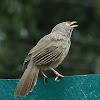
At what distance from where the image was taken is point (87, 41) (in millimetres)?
8844

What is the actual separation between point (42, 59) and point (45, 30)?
14.8 ft

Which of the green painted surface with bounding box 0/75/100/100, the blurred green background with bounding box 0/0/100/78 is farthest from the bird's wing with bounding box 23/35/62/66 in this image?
the blurred green background with bounding box 0/0/100/78

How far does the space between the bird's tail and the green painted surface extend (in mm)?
78

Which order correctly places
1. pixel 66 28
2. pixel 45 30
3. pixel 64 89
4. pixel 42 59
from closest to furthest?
pixel 64 89 < pixel 42 59 < pixel 66 28 < pixel 45 30

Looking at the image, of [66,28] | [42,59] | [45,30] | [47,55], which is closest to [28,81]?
[42,59]

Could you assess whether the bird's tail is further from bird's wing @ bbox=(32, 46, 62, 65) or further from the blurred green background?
the blurred green background

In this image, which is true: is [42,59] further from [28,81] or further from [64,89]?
[64,89]

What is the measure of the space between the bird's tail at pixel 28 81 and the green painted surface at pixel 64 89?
0.26 ft

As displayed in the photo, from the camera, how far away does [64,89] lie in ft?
13.9

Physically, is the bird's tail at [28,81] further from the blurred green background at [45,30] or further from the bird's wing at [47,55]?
the blurred green background at [45,30]

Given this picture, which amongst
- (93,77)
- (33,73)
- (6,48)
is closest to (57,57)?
(33,73)

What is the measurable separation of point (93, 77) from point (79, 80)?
0.49 feet

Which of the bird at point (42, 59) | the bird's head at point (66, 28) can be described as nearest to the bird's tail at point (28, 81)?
the bird at point (42, 59)

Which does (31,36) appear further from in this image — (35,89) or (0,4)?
(35,89)
